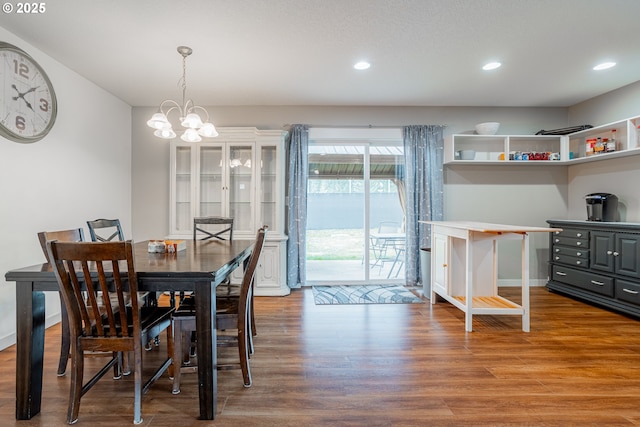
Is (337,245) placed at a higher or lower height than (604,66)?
lower

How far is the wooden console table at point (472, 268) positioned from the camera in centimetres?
286

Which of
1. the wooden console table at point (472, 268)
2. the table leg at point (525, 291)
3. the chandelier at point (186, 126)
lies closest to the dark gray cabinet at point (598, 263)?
the wooden console table at point (472, 268)

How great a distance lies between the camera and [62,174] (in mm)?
3123

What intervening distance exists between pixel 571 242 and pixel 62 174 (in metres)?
5.70

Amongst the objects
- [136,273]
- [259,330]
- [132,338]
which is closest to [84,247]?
[136,273]

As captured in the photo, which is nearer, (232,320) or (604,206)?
(232,320)

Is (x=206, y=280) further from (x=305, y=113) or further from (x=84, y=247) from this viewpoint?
(x=305, y=113)

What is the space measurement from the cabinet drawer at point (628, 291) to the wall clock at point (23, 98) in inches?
230

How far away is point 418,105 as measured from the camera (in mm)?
4418

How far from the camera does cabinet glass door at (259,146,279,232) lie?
4.22m

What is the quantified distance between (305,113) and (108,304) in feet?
11.6

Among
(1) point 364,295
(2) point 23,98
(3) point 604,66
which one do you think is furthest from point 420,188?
(2) point 23,98

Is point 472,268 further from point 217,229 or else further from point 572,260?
point 217,229

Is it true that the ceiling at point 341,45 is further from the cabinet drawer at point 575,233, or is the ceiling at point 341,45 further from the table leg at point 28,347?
the table leg at point 28,347
